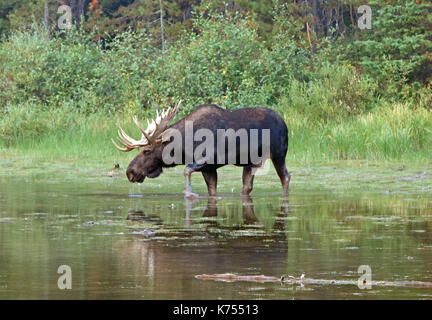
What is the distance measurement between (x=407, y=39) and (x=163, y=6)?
48.1 ft

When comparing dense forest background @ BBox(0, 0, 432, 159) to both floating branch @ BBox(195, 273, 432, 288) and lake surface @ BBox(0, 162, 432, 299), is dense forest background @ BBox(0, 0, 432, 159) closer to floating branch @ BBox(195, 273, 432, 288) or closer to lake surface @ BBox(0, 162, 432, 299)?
lake surface @ BBox(0, 162, 432, 299)

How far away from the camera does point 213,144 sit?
15602mm

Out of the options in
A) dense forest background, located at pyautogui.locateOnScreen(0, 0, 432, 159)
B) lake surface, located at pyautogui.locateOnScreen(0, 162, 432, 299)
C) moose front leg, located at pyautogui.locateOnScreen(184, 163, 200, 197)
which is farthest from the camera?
dense forest background, located at pyautogui.locateOnScreen(0, 0, 432, 159)

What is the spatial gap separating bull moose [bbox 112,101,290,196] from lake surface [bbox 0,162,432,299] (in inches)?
15.0

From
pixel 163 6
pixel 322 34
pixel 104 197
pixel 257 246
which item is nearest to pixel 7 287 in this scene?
pixel 257 246

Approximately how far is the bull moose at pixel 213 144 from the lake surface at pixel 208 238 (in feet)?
1.25

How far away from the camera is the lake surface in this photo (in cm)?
810

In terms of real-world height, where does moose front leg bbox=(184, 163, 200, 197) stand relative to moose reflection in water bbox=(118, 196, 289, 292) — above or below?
above

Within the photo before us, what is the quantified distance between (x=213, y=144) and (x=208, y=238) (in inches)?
192
